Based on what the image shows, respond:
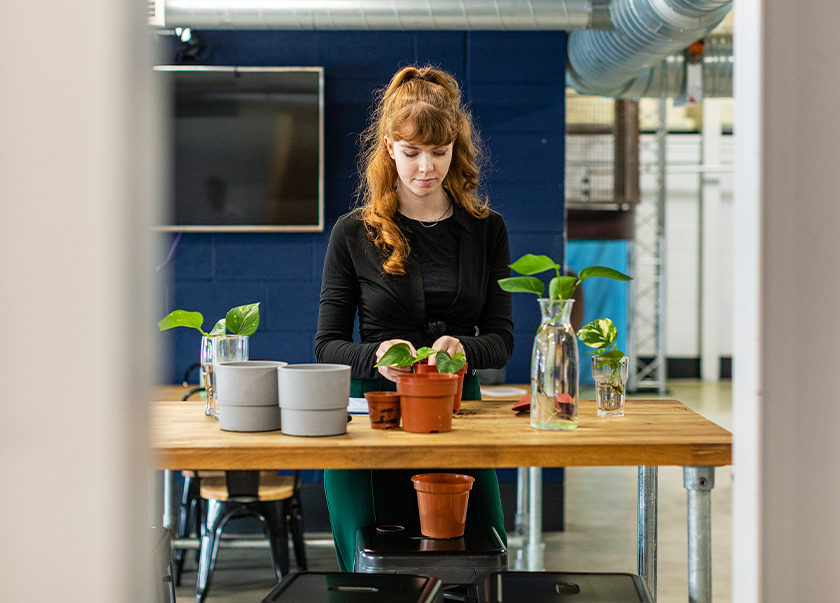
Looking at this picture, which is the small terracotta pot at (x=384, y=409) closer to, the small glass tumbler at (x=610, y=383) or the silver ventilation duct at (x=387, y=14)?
the small glass tumbler at (x=610, y=383)

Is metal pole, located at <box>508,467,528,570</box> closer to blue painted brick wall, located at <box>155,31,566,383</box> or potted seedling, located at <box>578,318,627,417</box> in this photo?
blue painted brick wall, located at <box>155,31,566,383</box>

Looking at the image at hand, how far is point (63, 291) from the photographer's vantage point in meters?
0.90

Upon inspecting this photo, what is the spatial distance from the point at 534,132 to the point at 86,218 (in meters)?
3.58

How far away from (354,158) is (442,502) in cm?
289

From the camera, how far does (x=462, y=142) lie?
6.79ft

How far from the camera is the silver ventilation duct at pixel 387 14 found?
3.91 metres

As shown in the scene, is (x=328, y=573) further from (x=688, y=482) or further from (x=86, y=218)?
(x=86, y=218)


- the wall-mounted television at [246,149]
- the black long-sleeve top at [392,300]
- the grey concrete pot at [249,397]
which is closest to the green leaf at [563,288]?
the black long-sleeve top at [392,300]

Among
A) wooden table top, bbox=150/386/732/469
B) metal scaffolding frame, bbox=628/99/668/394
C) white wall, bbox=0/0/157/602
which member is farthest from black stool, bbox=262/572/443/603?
metal scaffolding frame, bbox=628/99/668/394

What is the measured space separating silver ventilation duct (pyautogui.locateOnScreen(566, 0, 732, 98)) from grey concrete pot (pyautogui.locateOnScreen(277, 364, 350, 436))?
2592 millimetres

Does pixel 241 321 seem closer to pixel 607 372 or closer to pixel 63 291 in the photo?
pixel 607 372

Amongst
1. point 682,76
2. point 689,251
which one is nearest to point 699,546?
point 682,76

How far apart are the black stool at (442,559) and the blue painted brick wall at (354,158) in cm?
266

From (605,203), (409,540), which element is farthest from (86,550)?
(605,203)
